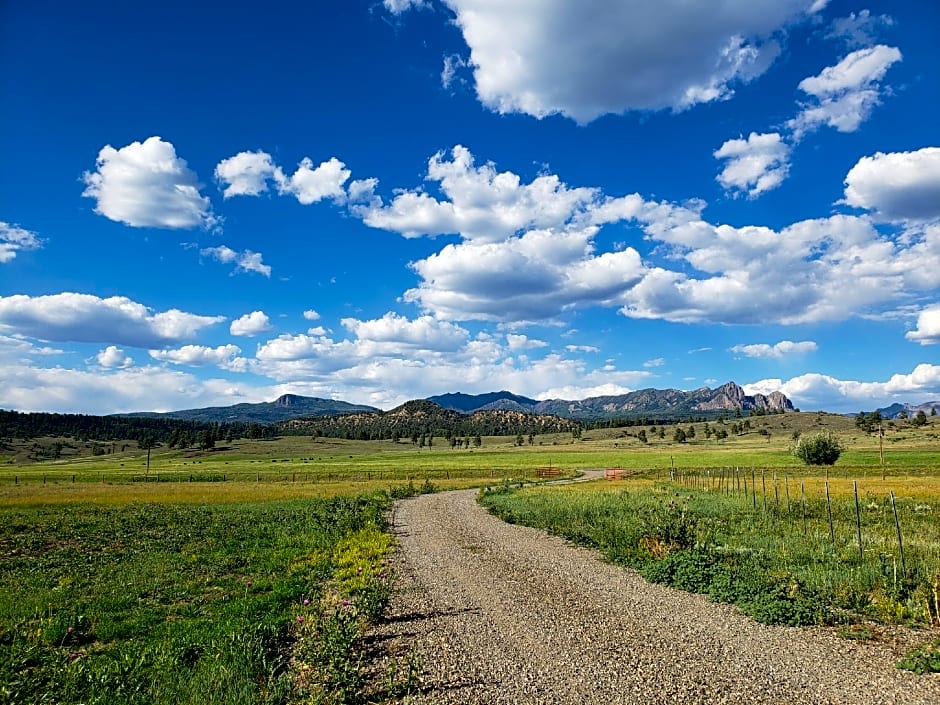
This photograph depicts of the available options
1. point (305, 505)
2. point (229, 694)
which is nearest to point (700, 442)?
point (305, 505)

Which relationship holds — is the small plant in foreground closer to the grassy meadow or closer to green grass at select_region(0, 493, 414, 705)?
the grassy meadow

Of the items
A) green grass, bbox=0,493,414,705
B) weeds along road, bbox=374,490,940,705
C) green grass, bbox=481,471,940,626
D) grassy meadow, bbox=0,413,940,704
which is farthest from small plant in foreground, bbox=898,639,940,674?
green grass, bbox=0,493,414,705

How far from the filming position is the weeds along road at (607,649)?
8766mm

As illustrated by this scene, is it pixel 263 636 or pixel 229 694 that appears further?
pixel 263 636

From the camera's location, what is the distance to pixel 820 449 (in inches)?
3118

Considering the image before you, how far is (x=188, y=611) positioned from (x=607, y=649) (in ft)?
32.3

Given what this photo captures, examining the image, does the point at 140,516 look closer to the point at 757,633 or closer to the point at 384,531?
the point at 384,531

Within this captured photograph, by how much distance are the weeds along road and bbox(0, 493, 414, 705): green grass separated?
1.48m

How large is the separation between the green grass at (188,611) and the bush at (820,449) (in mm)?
73042

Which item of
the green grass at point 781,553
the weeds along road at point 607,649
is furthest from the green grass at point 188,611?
the green grass at point 781,553

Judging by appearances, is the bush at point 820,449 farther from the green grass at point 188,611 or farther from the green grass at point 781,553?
the green grass at point 188,611

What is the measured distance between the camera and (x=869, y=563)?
16062mm

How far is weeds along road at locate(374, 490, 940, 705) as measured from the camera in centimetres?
877

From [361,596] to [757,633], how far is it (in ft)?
27.2
